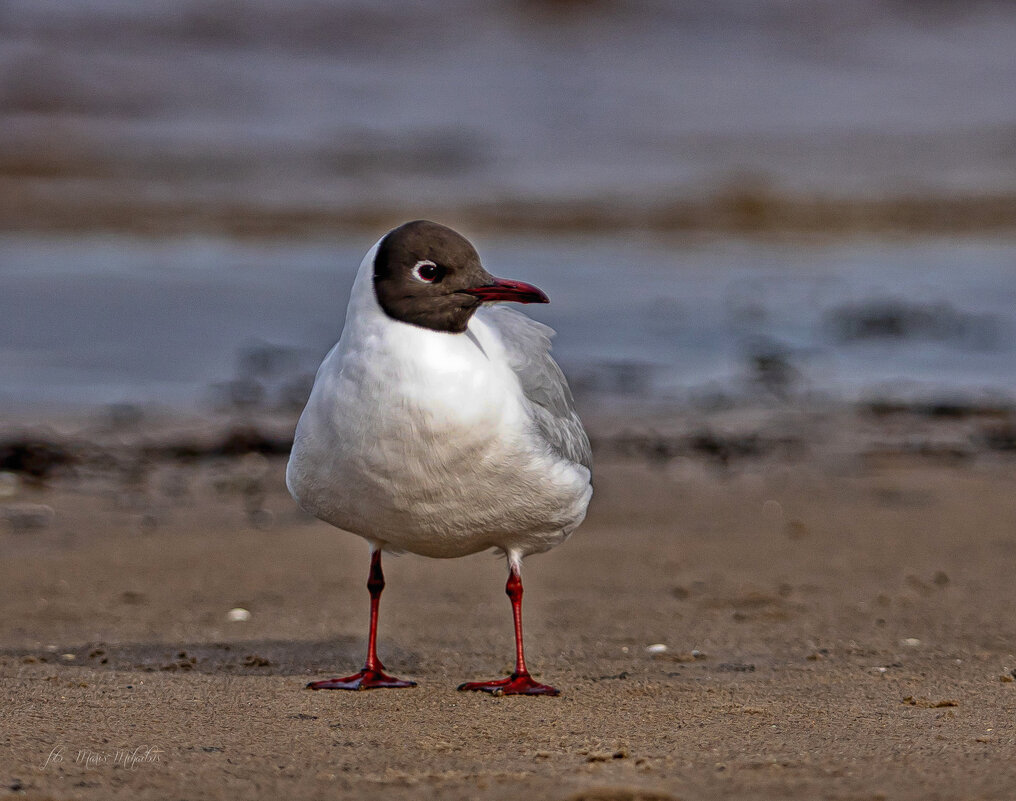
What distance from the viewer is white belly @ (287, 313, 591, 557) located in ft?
13.9

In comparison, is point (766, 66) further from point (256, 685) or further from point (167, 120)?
point (256, 685)

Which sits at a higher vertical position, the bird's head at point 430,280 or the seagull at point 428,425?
the bird's head at point 430,280

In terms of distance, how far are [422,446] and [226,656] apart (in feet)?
4.61

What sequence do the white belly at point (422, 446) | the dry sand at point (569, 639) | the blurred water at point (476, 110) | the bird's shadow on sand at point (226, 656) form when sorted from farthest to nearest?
the blurred water at point (476, 110) < the bird's shadow on sand at point (226, 656) < the white belly at point (422, 446) < the dry sand at point (569, 639)

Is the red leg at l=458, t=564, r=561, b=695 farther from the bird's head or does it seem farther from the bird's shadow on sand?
the bird's head

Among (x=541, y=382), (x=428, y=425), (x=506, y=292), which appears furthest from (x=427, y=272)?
(x=541, y=382)

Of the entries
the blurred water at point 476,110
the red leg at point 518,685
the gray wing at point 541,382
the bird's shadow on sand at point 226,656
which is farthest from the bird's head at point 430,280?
the blurred water at point 476,110

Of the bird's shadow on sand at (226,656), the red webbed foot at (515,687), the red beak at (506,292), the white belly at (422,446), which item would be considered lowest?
the bird's shadow on sand at (226,656)

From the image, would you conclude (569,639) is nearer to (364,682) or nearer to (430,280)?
(364,682)

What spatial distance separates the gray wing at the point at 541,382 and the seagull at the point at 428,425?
0.02 m

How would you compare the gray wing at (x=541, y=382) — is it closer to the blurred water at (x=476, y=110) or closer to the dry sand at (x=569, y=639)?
the dry sand at (x=569, y=639)

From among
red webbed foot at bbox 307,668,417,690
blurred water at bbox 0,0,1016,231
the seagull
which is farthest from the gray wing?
blurred water at bbox 0,0,1016,231

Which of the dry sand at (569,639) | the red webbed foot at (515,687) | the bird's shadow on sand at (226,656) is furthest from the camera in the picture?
the bird's shadow on sand at (226,656)

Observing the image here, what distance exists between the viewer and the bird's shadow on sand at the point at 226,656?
499 cm
